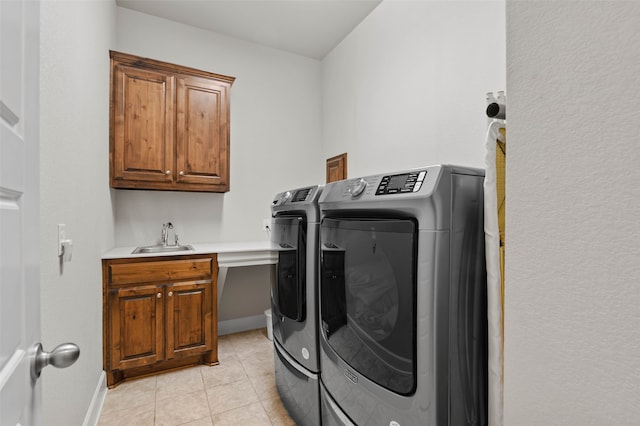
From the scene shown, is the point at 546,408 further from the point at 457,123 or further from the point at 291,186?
the point at 291,186

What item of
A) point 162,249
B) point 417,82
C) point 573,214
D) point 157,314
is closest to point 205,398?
point 157,314

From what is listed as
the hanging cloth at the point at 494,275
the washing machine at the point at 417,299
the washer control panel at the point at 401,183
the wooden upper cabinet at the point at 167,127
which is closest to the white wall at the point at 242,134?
the wooden upper cabinet at the point at 167,127

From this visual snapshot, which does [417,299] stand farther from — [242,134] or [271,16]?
[271,16]

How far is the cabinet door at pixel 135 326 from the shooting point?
2.20 metres

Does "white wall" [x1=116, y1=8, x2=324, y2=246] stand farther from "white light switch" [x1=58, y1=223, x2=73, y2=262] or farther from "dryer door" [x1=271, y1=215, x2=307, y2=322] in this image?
"white light switch" [x1=58, y1=223, x2=73, y2=262]

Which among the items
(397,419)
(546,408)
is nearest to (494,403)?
(397,419)

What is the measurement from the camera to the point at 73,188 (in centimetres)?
145

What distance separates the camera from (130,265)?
2.26 metres

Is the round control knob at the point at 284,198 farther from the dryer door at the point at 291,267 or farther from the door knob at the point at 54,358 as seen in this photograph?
the door knob at the point at 54,358

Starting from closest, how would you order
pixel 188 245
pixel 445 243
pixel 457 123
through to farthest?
pixel 445 243
pixel 457 123
pixel 188 245

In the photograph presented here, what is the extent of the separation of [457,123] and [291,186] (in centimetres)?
207

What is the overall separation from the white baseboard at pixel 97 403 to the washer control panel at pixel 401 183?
6.40 ft

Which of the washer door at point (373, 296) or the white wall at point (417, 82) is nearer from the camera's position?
the washer door at point (373, 296)

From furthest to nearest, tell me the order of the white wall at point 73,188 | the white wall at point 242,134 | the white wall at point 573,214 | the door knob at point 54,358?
the white wall at point 242,134 → the white wall at point 73,188 → the door knob at point 54,358 → the white wall at point 573,214
